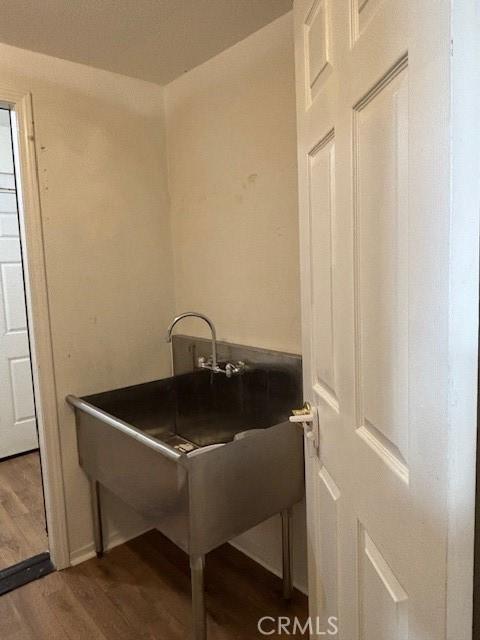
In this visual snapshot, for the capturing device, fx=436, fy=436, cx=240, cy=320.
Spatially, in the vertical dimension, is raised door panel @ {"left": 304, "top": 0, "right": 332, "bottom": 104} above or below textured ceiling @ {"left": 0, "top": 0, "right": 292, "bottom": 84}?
below

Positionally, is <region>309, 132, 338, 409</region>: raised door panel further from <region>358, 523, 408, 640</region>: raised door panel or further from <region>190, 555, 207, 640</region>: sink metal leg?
<region>190, 555, 207, 640</region>: sink metal leg

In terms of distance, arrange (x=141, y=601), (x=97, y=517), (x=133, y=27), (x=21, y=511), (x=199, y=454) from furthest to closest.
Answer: (x=21, y=511) < (x=97, y=517) < (x=141, y=601) < (x=133, y=27) < (x=199, y=454)

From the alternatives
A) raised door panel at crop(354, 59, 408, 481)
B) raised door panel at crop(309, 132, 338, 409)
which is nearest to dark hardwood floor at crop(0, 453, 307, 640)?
raised door panel at crop(309, 132, 338, 409)

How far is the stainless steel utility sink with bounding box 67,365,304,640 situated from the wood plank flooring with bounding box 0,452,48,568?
40 centimetres

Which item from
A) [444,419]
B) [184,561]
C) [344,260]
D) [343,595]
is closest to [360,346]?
[344,260]

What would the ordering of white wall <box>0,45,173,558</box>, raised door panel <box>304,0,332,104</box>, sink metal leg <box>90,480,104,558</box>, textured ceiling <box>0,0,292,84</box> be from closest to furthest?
raised door panel <box>304,0,332,104</box>, textured ceiling <box>0,0,292,84</box>, white wall <box>0,45,173,558</box>, sink metal leg <box>90,480,104,558</box>

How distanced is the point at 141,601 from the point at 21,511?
3.57 feet

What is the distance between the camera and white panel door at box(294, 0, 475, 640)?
54cm

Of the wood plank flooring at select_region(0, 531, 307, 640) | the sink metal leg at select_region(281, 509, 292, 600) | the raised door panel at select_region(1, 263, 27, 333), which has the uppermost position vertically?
the raised door panel at select_region(1, 263, 27, 333)

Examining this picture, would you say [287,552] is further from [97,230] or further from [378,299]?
[97,230]

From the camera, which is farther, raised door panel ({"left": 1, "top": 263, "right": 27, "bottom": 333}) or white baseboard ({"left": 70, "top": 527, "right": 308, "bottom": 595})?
raised door panel ({"left": 1, "top": 263, "right": 27, "bottom": 333})

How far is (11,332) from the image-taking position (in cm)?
312

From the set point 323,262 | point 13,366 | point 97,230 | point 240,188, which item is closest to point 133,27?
point 240,188

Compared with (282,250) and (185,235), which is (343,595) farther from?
(185,235)
